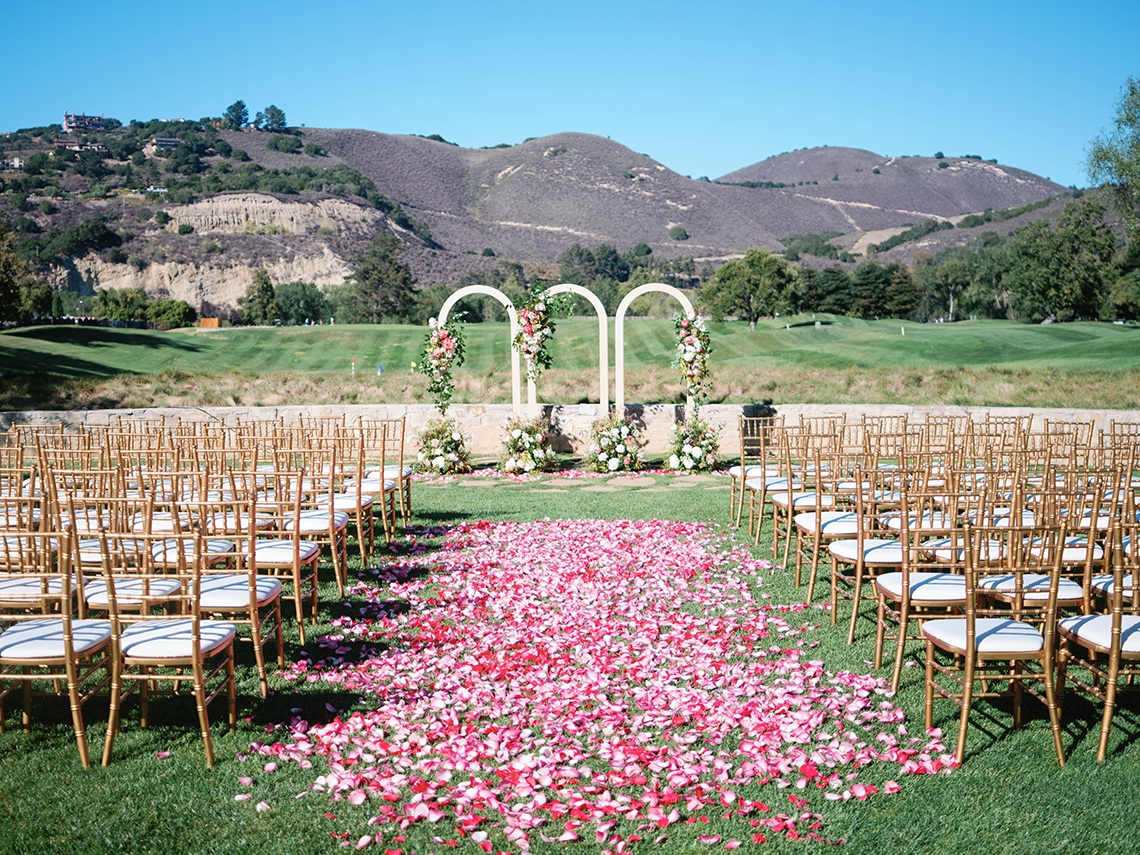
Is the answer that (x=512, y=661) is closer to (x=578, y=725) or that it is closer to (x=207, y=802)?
(x=578, y=725)

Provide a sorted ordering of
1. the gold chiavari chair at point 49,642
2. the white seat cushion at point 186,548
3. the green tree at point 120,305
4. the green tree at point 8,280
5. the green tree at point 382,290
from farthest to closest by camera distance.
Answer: the green tree at point 382,290, the green tree at point 120,305, the green tree at point 8,280, the white seat cushion at point 186,548, the gold chiavari chair at point 49,642

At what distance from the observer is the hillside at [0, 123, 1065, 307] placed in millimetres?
82312

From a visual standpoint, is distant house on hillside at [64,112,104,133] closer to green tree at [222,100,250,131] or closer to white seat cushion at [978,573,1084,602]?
green tree at [222,100,250,131]

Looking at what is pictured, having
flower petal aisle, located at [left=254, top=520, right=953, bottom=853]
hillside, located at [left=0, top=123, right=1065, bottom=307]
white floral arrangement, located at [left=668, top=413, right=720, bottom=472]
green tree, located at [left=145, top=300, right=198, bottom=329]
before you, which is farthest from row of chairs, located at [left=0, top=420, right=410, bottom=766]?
hillside, located at [left=0, top=123, right=1065, bottom=307]

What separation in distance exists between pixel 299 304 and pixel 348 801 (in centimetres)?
7357

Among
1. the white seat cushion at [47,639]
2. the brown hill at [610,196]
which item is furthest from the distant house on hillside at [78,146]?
the white seat cushion at [47,639]

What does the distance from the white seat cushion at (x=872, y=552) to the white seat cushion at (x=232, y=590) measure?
3.38m

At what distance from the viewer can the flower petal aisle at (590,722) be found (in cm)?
298

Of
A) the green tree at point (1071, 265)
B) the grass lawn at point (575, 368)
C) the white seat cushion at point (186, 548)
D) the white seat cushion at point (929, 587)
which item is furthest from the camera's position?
the green tree at point (1071, 265)

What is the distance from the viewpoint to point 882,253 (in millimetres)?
115438

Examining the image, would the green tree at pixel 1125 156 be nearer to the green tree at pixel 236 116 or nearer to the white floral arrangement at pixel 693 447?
the white floral arrangement at pixel 693 447

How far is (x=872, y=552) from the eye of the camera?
15.4 feet

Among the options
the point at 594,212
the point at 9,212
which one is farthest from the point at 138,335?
the point at 594,212

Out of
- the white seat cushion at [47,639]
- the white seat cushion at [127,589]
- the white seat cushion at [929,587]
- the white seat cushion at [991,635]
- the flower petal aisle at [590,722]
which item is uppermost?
the white seat cushion at [127,589]
